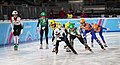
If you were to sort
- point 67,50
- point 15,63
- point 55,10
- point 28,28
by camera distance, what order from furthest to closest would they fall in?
point 55,10 < point 28,28 < point 67,50 < point 15,63

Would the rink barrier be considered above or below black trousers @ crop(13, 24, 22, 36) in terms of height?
below

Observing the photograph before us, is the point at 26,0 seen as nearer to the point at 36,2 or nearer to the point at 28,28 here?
the point at 36,2

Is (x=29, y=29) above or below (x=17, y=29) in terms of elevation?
below

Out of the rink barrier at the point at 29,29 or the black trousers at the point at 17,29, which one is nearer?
the black trousers at the point at 17,29

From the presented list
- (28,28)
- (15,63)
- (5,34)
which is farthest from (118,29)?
(15,63)

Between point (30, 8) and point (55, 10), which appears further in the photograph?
point (55, 10)

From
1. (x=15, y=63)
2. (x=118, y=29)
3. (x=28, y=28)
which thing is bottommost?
(x=118, y=29)

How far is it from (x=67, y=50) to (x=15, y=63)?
123 inches

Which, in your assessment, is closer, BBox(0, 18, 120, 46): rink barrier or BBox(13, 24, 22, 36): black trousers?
BBox(13, 24, 22, 36): black trousers

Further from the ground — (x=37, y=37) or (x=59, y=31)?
(x=59, y=31)

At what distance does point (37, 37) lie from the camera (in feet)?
60.2

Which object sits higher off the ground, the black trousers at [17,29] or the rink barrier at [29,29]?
the black trousers at [17,29]

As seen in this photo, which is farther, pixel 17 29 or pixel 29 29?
pixel 29 29

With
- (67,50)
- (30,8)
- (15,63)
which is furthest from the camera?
(30,8)
